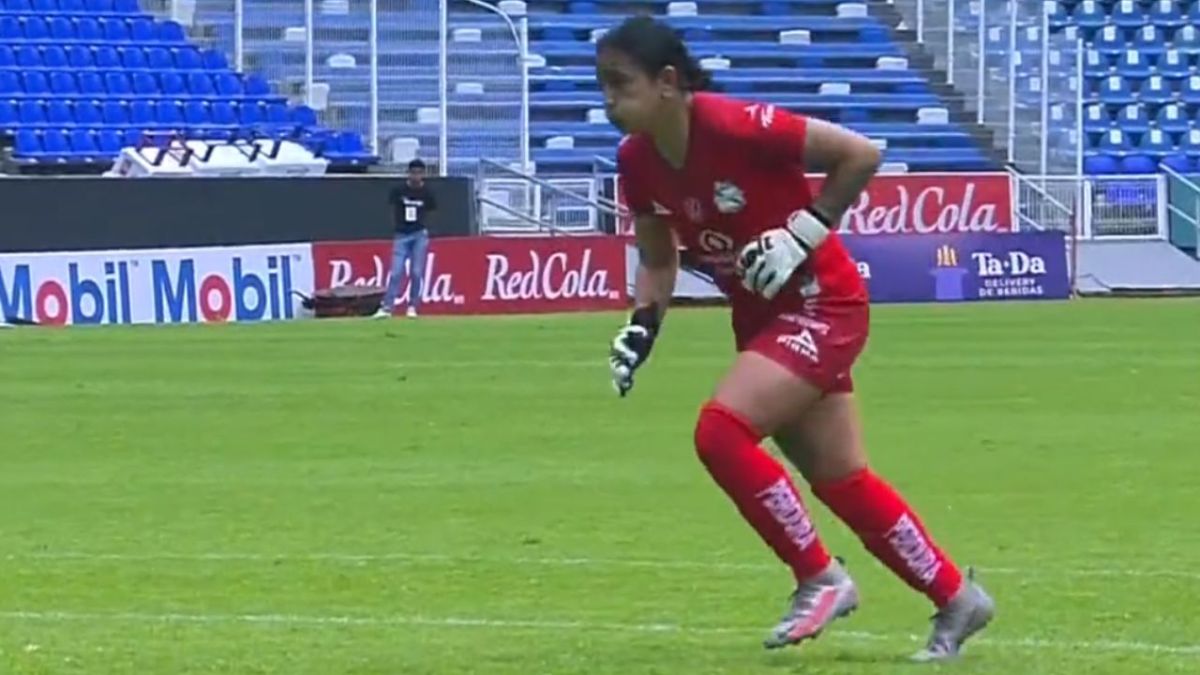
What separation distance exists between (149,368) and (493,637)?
15.0 m

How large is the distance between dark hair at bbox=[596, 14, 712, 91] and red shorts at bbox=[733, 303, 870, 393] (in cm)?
72

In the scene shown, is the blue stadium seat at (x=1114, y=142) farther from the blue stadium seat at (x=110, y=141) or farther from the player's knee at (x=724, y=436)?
the player's knee at (x=724, y=436)

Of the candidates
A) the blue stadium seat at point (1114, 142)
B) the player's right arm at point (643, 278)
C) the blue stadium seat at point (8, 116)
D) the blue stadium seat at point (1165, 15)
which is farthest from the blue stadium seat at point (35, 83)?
the player's right arm at point (643, 278)

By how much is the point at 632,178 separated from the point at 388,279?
26050mm

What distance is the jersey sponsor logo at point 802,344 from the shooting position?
783cm

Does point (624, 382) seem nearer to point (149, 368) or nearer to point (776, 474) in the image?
point (776, 474)

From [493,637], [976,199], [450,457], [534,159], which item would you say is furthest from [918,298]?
[493,637]

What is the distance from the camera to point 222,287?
106 ft

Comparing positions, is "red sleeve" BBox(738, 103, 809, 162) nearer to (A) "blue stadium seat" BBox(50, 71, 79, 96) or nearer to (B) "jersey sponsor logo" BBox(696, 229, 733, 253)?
(B) "jersey sponsor logo" BBox(696, 229, 733, 253)

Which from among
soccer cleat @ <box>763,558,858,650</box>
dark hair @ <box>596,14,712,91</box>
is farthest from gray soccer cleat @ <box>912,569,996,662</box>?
dark hair @ <box>596,14,712,91</box>

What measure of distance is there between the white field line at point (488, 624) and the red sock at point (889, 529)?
0.49 m

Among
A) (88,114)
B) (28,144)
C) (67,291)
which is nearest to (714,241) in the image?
(67,291)

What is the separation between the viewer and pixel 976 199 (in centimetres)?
4047

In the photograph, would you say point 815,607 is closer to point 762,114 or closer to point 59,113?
point 762,114
